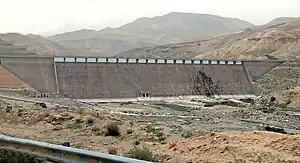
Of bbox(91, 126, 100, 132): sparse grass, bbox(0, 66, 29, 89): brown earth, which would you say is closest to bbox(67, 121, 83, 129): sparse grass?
bbox(91, 126, 100, 132): sparse grass

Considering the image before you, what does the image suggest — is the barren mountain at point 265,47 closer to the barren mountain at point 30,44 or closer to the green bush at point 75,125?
the barren mountain at point 30,44

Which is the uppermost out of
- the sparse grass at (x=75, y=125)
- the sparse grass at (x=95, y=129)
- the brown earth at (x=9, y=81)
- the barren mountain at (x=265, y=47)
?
the barren mountain at (x=265, y=47)

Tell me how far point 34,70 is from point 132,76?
1409cm

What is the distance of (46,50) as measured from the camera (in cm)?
18300

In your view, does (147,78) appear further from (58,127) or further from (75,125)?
(58,127)

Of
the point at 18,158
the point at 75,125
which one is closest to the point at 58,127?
the point at 75,125

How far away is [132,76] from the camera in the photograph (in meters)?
69.9

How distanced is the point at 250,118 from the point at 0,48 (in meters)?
66.9

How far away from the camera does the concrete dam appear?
208 ft

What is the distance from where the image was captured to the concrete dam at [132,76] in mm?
63281

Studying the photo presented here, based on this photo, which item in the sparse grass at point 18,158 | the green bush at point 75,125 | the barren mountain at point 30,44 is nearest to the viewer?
the sparse grass at point 18,158

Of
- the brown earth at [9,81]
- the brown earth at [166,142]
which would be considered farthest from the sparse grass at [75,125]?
the brown earth at [9,81]

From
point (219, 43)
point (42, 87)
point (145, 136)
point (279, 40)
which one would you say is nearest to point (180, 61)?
point (42, 87)

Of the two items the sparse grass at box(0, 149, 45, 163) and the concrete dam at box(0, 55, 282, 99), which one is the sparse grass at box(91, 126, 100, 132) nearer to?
the sparse grass at box(0, 149, 45, 163)
